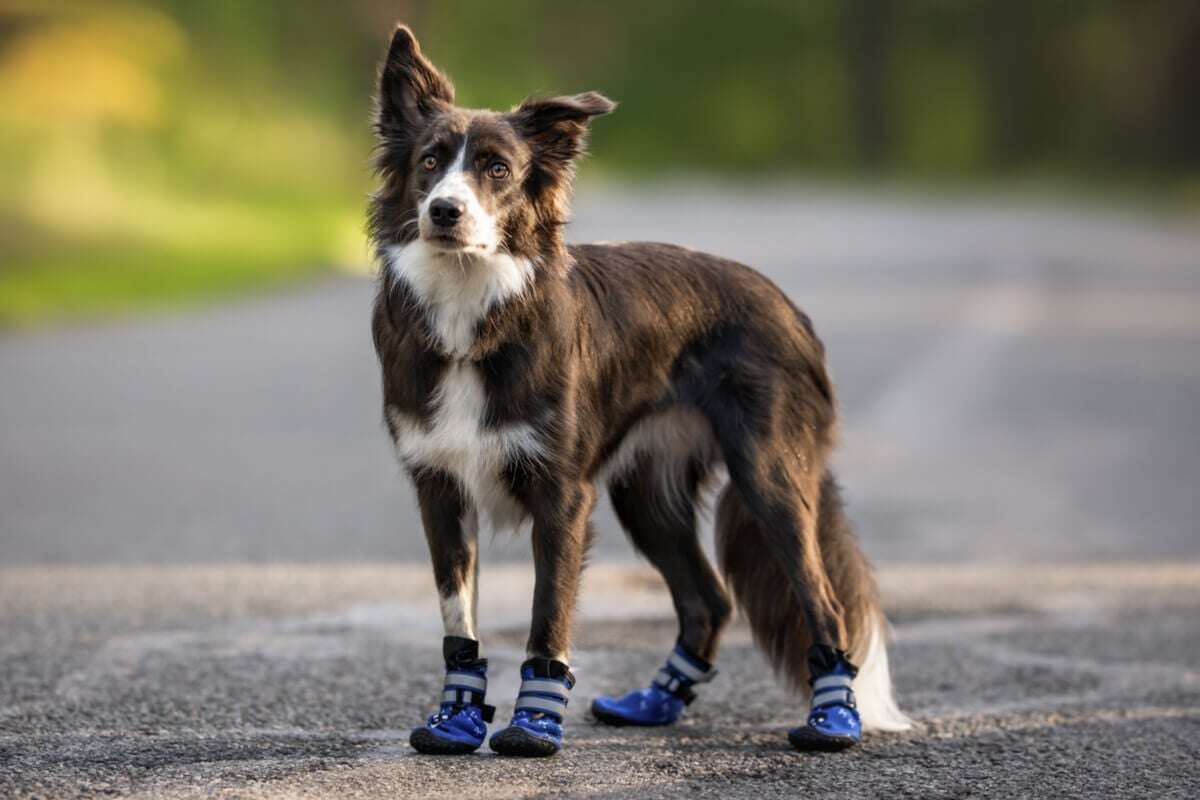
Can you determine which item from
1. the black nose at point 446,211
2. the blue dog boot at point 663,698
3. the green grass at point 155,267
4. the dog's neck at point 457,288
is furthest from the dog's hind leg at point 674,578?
the green grass at point 155,267

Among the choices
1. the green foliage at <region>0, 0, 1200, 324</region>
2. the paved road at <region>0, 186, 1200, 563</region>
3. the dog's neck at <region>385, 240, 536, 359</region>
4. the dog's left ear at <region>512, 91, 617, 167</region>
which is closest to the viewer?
the dog's neck at <region>385, 240, 536, 359</region>

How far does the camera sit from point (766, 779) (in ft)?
16.7

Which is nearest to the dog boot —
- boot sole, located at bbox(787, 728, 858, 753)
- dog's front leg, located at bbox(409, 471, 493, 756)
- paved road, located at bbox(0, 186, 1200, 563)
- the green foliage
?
dog's front leg, located at bbox(409, 471, 493, 756)

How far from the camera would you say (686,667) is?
5.84m

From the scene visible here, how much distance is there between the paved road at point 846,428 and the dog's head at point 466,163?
3.34 m

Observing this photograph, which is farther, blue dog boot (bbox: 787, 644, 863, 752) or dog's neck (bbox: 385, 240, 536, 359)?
blue dog boot (bbox: 787, 644, 863, 752)

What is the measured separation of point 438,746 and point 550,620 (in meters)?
0.45

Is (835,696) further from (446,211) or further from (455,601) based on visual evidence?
(446,211)

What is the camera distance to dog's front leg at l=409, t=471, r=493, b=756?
5.23 m

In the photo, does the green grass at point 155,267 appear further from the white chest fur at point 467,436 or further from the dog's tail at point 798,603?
the white chest fur at point 467,436

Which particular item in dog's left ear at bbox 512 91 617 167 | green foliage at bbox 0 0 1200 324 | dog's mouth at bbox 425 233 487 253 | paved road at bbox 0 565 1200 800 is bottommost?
paved road at bbox 0 565 1200 800

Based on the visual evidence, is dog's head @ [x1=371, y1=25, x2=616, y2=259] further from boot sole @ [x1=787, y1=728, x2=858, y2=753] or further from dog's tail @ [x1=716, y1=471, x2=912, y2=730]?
boot sole @ [x1=787, y1=728, x2=858, y2=753]

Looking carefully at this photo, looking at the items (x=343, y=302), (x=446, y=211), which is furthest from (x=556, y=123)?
(x=343, y=302)

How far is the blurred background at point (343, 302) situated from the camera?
31.5 feet
